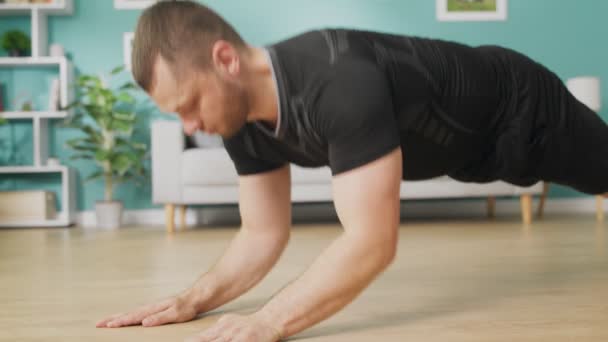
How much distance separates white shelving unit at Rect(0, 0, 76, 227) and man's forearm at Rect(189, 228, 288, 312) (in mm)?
3256

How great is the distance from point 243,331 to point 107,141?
3575 millimetres

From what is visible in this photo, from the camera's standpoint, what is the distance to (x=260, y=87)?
40.4 inches

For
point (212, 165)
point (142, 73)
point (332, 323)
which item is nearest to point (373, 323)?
point (332, 323)

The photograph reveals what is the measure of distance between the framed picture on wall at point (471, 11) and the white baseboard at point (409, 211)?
1.40 m

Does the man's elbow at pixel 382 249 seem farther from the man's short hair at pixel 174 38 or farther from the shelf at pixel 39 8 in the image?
the shelf at pixel 39 8

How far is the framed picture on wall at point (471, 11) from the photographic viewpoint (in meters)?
4.67

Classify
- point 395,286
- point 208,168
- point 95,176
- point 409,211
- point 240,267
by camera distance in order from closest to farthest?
1. point 240,267
2. point 395,286
3. point 208,168
4. point 95,176
5. point 409,211

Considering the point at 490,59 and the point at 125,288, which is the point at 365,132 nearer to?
the point at 490,59

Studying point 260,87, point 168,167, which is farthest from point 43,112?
point 260,87

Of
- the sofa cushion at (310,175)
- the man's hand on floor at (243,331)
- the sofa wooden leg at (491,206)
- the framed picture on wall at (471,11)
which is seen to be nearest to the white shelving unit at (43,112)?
the sofa cushion at (310,175)

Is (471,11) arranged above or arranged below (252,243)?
above

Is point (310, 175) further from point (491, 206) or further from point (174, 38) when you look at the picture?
point (174, 38)

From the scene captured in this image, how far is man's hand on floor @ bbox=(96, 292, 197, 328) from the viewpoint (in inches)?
47.1

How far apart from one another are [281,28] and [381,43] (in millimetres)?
3660
